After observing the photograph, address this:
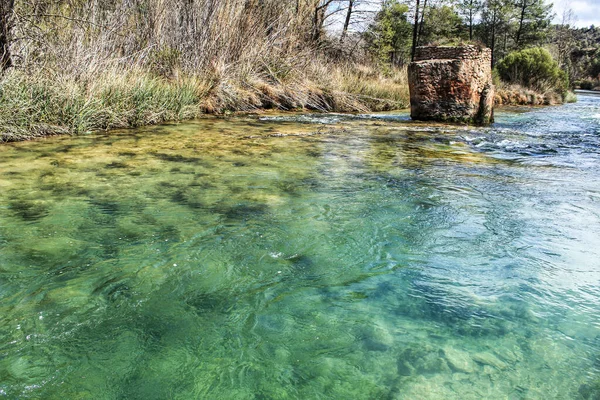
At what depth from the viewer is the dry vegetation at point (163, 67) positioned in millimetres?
4973

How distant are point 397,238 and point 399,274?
0.39 m

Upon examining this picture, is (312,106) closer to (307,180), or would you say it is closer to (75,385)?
(307,180)

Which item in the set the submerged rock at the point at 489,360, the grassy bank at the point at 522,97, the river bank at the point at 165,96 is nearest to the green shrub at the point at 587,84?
the grassy bank at the point at 522,97

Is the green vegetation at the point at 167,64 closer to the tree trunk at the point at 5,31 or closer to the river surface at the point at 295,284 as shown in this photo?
the tree trunk at the point at 5,31

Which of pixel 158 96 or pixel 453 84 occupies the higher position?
pixel 453 84

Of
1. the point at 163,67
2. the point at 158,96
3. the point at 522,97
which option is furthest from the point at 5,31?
the point at 522,97

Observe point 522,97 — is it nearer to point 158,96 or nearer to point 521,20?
point 158,96

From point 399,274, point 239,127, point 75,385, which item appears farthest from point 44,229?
point 239,127

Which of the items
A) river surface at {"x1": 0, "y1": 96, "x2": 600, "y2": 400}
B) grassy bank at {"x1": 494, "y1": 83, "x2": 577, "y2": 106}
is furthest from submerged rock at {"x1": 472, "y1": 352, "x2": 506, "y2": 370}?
grassy bank at {"x1": 494, "y1": 83, "x2": 577, "y2": 106}

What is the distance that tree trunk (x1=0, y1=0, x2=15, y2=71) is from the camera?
506cm

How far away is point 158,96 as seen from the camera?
6.18 meters

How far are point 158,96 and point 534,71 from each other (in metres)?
15.5

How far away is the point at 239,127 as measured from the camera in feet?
20.1

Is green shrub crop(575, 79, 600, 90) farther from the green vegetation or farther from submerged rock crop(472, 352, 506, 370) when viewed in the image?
submerged rock crop(472, 352, 506, 370)
